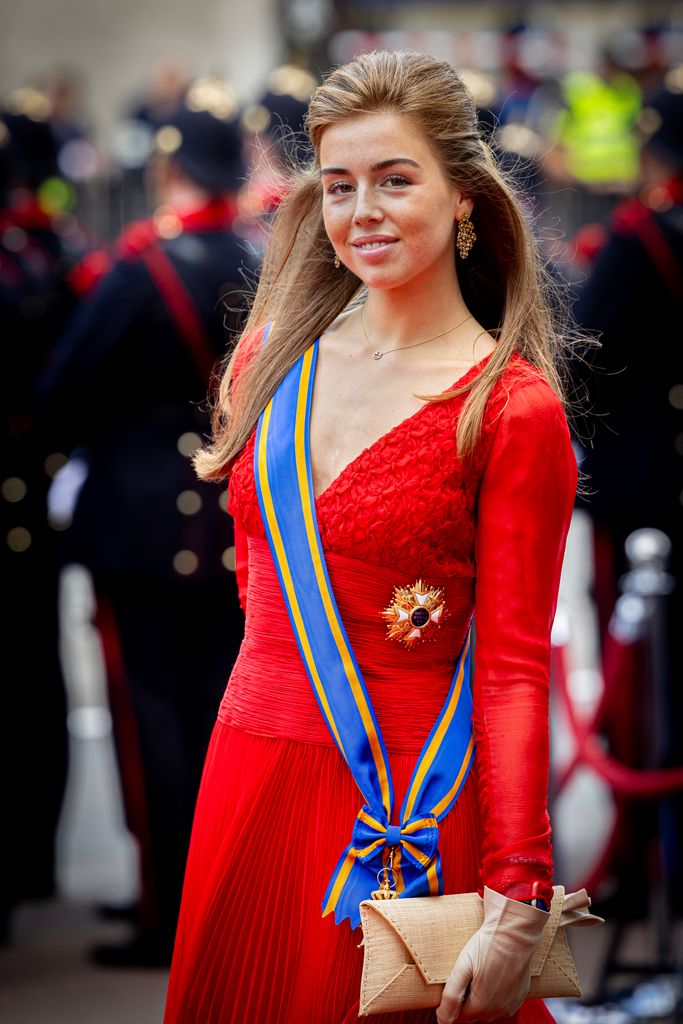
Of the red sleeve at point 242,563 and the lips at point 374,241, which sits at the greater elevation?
the lips at point 374,241

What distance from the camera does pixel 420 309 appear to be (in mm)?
2520

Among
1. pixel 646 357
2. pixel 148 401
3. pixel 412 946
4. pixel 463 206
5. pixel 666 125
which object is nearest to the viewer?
pixel 412 946

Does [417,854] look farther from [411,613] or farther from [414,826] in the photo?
[411,613]

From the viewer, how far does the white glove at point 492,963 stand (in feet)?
7.41

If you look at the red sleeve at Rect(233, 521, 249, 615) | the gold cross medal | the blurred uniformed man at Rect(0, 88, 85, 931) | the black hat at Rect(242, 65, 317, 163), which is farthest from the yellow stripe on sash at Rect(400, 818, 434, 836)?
the black hat at Rect(242, 65, 317, 163)

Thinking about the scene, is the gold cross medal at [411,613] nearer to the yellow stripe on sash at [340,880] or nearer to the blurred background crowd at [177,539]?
the yellow stripe on sash at [340,880]

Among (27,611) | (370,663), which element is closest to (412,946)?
(370,663)

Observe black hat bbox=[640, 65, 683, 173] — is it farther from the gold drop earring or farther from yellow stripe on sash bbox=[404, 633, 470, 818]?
yellow stripe on sash bbox=[404, 633, 470, 818]

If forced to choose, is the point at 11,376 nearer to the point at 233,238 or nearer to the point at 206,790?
the point at 233,238

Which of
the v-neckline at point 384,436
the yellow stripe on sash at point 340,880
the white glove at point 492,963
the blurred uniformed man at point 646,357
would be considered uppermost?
the blurred uniformed man at point 646,357

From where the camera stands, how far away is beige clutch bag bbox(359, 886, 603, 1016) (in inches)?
88.3

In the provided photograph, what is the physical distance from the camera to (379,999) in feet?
7.36

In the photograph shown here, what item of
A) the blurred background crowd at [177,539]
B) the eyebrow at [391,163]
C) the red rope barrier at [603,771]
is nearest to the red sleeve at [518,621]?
the eyebrow at [391,163]

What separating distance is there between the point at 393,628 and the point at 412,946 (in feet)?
1.37
